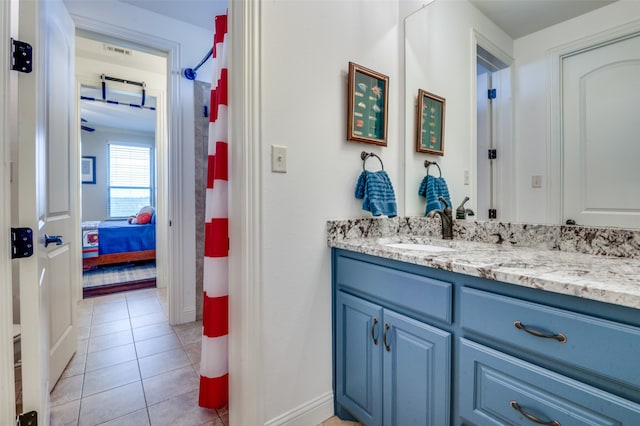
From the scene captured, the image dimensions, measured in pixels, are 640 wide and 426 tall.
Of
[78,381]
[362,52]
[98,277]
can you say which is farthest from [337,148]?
[98,277]

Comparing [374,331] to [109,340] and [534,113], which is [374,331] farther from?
[109,340]

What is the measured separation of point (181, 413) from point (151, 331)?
46.3 inches

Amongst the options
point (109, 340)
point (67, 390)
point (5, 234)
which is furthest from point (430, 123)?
point (109, 340)

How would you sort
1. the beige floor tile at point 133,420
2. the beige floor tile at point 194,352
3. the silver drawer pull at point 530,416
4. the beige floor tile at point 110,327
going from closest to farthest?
the silver drawer pull at point 530,416 < the beige floor tile at point 133,420 < the beige floor tile at point 194,352 < the beige floor tile at point 110,327

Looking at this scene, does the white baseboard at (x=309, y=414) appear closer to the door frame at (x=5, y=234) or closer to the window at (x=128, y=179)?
the door frame at (x=5, y=234)

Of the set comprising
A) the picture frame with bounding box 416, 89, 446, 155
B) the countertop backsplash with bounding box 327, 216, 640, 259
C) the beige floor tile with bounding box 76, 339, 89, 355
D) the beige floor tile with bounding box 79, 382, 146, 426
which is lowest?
the beige floor tile with bounding box 79, 382, 146, 426

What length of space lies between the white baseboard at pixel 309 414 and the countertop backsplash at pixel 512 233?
2.44 feet

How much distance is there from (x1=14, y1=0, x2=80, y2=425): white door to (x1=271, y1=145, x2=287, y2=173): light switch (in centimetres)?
81

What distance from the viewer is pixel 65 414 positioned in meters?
1.52

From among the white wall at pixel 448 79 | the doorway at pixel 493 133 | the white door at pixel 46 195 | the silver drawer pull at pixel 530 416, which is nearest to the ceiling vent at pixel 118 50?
the white door at pixel 46 195

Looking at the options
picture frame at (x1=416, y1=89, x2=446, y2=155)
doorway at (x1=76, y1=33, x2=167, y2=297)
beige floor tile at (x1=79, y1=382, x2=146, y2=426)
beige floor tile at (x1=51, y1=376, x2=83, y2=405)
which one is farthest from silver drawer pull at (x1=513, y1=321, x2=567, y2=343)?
doorway at (x1=76, y1=33, x2=167, y2=297)

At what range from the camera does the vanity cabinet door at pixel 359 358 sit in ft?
4.15

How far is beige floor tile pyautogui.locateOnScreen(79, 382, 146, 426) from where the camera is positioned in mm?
1501

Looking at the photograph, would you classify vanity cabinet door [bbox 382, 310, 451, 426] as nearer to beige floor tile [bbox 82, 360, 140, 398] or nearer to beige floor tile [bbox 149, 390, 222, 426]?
beige floor tile [bbox 149, 390, 222, 426]
